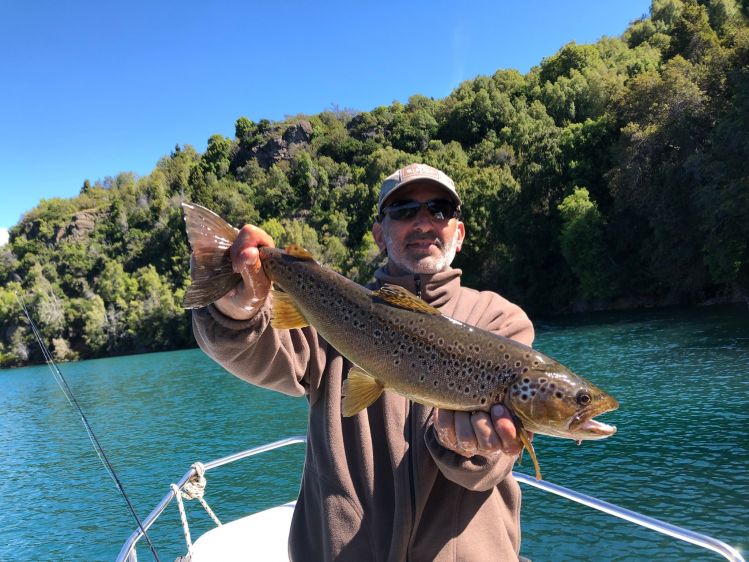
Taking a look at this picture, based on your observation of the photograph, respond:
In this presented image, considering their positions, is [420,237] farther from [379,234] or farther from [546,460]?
[546,460]

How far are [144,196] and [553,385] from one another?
481 ft

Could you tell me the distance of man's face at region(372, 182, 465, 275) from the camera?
10.9 feet

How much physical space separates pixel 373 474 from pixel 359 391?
18.0 inches

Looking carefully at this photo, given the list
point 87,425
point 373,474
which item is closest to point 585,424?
point 373,474

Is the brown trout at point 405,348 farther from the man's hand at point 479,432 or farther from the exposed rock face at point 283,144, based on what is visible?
the exposed rock face at point 283,144

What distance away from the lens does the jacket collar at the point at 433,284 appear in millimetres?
3291

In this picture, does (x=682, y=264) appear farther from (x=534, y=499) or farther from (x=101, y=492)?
(x=101, y=492)

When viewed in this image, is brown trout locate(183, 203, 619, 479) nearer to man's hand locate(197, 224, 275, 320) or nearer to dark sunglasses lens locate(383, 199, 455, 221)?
man's hand locate(197, 224, 275, 320)

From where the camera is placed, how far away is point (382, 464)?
2828mm

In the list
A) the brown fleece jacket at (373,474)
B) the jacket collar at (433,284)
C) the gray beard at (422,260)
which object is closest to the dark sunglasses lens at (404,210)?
the gray beard at (422,260)

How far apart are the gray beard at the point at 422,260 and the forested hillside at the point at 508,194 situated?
33.2 meters

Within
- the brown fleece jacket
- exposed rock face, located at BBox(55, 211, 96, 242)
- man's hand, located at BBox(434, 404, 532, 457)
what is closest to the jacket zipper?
the brown fleece jacket

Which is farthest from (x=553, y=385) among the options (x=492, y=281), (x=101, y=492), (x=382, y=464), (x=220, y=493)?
(x=492, y=281)

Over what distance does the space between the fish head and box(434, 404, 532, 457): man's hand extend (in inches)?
3.9
